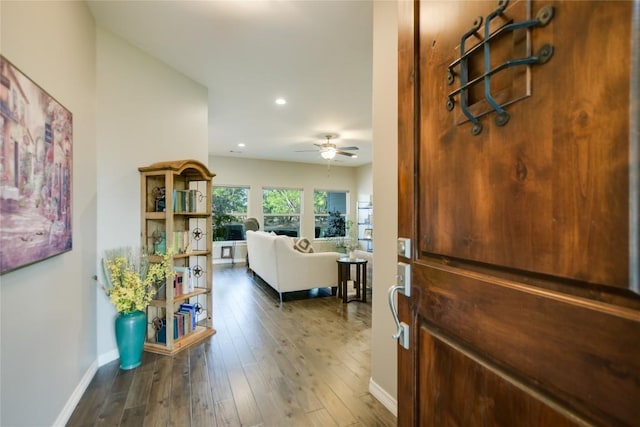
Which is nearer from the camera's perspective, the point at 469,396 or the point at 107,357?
the point at 469,396

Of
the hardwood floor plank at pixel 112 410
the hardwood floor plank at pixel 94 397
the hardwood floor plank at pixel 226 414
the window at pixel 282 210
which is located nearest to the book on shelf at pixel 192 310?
the hardwood floor plank at pixel 94 397

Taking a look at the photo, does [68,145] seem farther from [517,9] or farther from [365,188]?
[365,188]

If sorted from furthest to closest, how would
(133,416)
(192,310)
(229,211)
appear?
1. (229,211)
2. (192,310)
3. (133,416)

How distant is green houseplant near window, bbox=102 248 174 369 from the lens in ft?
7.95

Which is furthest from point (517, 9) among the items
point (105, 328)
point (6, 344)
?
point (105, 328)

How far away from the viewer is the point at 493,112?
0.71 metres

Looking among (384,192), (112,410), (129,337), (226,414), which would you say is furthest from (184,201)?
(384,192)

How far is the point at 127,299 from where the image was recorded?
95.7 inches

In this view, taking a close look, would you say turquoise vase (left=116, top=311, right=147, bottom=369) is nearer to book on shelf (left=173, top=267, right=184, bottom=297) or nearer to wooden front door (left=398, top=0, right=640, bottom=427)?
book on shelf (left=173, top=267, right=184, bottom=297)

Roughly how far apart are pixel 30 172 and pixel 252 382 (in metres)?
1.93

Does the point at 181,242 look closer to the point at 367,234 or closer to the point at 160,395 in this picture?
the point at 160,395

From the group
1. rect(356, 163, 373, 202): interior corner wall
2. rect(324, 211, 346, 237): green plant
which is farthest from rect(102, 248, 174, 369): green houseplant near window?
rect(356, 163, 373, 202): interior corner wall

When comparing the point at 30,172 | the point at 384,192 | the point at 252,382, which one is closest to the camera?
the point at 30,172

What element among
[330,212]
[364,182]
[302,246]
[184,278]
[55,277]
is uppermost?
[364,182]
